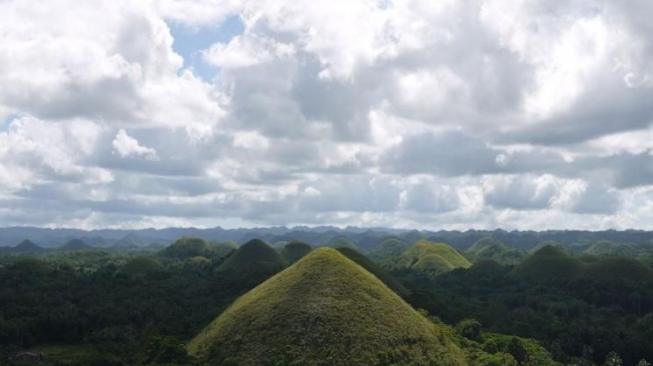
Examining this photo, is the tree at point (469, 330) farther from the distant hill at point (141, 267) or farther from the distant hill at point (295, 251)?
the distant hill at point (295, 251)

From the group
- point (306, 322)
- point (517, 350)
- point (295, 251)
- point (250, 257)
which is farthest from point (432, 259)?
point (306, 322)

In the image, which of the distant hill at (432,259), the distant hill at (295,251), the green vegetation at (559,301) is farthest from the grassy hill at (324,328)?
the distant hill at (295,251)

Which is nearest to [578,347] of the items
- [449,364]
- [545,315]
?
[545,315]

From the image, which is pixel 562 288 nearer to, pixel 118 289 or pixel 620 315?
pixel 620 315

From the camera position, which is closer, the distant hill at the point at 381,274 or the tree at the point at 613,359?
the tree at the point at 613,359

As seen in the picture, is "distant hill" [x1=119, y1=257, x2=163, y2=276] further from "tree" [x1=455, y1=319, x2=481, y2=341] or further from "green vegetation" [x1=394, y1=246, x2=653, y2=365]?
"tree" [x1=455, y1=319, x2=481, y2=341]

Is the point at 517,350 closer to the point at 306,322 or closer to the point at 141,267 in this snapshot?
the point at 306,322
